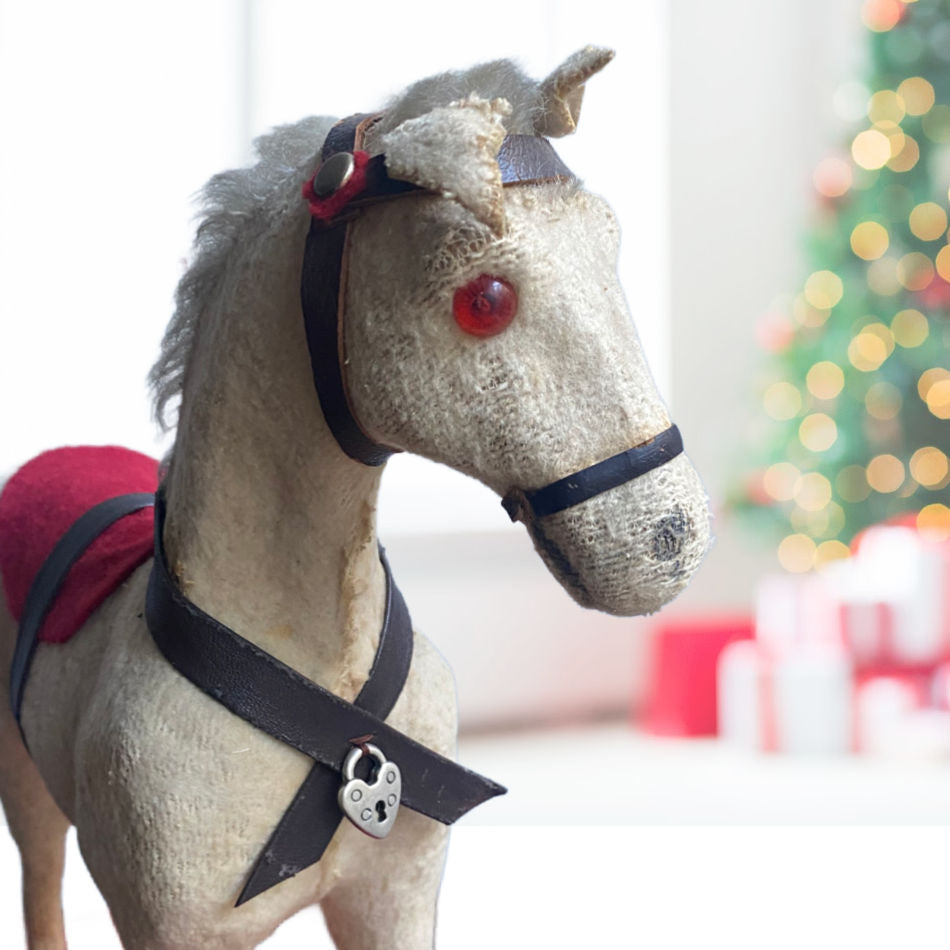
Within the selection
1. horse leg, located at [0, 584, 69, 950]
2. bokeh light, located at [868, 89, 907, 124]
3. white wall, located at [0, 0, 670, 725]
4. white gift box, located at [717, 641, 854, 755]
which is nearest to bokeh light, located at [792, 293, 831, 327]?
white wall, located at [0, 0, 670, 725]

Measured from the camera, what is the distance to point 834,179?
10.2ft

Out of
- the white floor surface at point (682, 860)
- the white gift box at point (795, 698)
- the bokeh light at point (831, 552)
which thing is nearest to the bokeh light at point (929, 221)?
the bokeh light at point (831, 552)

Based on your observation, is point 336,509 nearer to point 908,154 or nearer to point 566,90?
point 566,90

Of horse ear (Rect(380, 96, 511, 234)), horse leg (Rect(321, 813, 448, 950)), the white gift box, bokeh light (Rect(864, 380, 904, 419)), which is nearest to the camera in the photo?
horse ear (Rect(380, 96, 511, 234))

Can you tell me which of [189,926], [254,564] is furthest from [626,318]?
[189,926]

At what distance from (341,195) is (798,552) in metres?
2.57

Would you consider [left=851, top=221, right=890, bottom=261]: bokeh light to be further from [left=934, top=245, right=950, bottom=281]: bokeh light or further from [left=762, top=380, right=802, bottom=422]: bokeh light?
[left=762, top=380, right=802, bottom=422]: bokeh light

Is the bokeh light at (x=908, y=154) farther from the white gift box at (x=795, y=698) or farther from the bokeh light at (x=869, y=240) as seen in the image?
the white gift box at (x=795, y=698)

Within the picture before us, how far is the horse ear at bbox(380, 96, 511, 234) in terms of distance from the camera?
0.61 m

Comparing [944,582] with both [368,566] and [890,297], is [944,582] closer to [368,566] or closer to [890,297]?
[890,297]

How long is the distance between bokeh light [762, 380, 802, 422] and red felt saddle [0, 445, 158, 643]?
7.23 feet

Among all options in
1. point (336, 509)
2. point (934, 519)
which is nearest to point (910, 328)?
point (934, 519)

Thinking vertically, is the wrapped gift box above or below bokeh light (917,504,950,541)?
below

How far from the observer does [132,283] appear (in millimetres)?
2455
